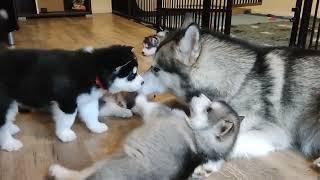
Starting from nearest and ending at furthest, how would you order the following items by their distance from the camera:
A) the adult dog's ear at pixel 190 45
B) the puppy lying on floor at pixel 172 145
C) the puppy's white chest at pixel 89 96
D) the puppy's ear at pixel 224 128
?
the puppy lying on floor at pixel 172 145 → the puppy's ear at pixel 224 128 → the adult dog's ear at pixel 190 45 → the puppy's white chest at pixel 89 96

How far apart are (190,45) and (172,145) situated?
1.98 feet

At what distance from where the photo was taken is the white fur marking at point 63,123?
1.77 m

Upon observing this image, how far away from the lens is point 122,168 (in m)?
1.27

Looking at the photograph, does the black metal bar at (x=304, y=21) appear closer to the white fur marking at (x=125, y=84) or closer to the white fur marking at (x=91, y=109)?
the white fur marking at (x=125, y=84)

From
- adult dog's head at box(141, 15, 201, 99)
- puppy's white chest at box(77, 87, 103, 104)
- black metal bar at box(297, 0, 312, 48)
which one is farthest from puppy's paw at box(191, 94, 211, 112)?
black metal bar at box(297, 0, 312, 48)

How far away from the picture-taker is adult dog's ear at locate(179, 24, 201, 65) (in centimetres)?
167

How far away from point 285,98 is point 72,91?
119 cm

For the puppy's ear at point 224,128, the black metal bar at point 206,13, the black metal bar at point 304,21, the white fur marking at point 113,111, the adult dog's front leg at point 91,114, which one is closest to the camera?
the puppy's ear at point 224,128

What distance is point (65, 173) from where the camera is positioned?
4.74 ft

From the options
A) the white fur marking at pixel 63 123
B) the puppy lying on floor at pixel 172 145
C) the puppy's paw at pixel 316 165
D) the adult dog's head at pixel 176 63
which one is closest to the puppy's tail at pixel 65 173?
the puppy lying on floor at pixel 172 145

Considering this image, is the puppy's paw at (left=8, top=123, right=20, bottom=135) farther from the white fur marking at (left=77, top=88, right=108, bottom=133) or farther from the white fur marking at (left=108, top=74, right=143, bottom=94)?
the white fur marking at (left=108, top=74, right=143, bottom=94)

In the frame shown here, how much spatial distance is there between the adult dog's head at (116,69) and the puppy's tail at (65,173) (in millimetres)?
529

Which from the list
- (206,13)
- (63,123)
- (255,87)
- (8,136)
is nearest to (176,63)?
(255,87)

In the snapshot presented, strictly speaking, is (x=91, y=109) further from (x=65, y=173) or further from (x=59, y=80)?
(x=65, y=173)
